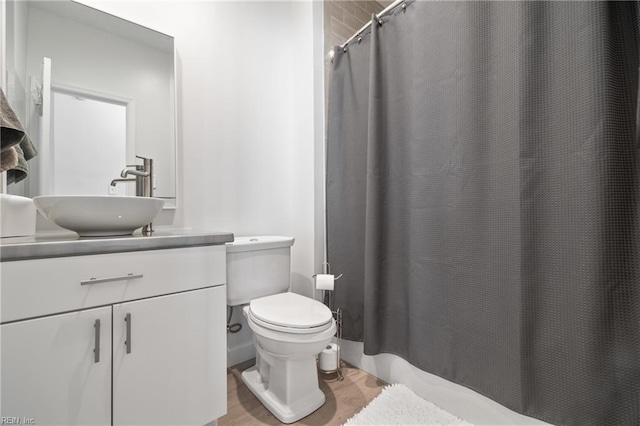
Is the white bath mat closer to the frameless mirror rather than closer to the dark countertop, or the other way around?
the dark countertop

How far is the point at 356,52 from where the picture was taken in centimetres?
166

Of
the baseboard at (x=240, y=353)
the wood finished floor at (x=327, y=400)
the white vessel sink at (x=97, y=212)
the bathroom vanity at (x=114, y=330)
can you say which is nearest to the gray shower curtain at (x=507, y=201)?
the wood finished floor at (x=327, y=400)

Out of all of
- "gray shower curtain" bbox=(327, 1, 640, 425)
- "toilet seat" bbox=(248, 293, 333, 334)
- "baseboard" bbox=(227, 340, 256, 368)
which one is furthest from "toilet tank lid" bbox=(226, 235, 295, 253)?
"baseboard" bbox=(227, 340, 256, 368)

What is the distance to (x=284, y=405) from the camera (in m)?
1.29

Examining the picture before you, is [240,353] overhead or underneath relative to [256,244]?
underneath

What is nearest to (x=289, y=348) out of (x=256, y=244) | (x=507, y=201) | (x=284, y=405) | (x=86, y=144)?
(x=284, y=405)

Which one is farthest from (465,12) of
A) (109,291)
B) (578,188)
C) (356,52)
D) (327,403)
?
(327,403)

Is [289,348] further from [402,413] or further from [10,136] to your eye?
[10,136]

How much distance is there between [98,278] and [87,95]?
0.97 m

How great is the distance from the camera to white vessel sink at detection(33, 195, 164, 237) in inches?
35.4

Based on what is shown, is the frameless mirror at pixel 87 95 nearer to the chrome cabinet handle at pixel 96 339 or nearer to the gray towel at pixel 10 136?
the gray towel at pixel 10 136

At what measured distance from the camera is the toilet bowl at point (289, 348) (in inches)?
46.3

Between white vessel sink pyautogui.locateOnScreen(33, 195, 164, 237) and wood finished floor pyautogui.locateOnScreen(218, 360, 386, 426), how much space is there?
96 cm

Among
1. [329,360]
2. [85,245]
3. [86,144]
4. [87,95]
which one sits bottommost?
[329,360]
